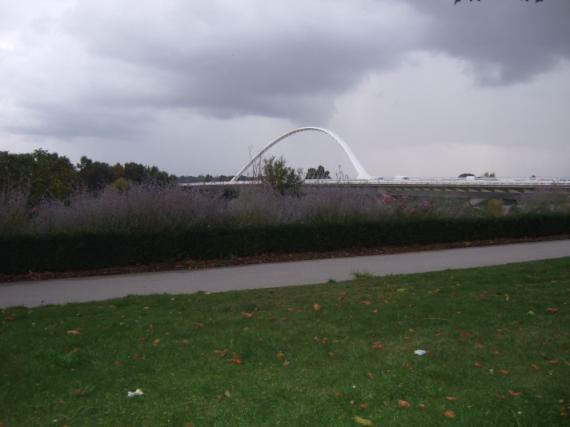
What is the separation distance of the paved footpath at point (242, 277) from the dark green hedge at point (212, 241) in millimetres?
1032

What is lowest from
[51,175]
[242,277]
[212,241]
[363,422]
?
[242,277]

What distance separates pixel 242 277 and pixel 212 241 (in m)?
2.64

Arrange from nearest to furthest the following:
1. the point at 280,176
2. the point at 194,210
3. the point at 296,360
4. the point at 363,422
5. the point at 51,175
A: the point at 363,422
the point at 296,360
the point at 194,210
the point at 280,176
the point at 51,175

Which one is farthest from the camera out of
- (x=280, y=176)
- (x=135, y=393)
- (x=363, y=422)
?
(x=280, y=176)

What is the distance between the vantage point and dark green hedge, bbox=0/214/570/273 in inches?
476

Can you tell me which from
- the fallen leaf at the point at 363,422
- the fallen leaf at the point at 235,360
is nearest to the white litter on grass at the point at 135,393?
the fallen leaf at the point at 235,360

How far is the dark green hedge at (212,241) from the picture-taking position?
476 inches

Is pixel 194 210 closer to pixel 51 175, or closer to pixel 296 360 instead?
pixel 296 360

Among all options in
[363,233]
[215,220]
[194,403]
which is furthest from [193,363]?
[363,233]

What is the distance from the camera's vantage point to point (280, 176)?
23.2m

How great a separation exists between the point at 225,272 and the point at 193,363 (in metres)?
6.98

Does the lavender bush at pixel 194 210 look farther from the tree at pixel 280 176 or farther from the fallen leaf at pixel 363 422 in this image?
the fallen leaf at pixel 363 422

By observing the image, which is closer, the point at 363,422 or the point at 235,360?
the point at 363,422

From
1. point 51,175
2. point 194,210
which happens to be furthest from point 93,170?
point 194,210
